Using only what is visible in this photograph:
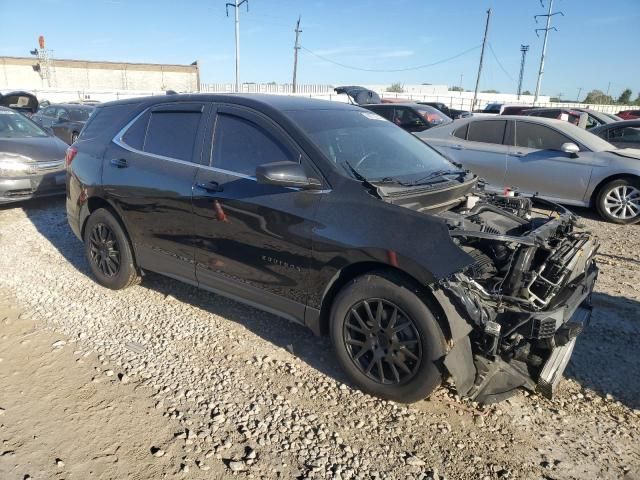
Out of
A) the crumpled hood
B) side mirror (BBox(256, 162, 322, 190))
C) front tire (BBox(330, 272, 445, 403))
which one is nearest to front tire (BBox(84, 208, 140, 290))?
side mirror (BBox(256, 162, 322, 190))

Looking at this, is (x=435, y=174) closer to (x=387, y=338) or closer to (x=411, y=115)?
(x=387, y=338)

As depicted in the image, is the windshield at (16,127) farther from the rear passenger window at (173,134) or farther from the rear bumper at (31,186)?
the rear passenger window at (173,134)

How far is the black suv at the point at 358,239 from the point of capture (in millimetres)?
2707

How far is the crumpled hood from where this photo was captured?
7.36m

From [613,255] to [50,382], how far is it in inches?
238

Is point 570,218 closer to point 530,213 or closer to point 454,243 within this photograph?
point 530,213

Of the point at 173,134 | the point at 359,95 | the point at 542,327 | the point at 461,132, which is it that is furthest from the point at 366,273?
the point at 359,95

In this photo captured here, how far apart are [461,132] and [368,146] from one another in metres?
5.55

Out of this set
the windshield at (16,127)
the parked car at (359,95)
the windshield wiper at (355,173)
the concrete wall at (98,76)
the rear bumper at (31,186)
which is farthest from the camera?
the concrete wall at (98,76)

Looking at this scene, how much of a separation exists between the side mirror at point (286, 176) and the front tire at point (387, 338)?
702 mm

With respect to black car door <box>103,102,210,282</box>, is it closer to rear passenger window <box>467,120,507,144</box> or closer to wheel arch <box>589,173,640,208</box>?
rear passenger window <box>467,120,507,144</box>

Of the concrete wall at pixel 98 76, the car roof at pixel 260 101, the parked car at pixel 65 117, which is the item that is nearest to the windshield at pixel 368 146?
the car roof at pixel 260 101

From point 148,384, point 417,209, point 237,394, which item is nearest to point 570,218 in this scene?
point 417,209

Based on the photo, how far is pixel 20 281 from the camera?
15.8ft
